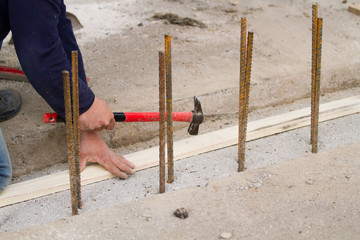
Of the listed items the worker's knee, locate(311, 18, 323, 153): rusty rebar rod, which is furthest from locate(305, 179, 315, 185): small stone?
the worker's knee

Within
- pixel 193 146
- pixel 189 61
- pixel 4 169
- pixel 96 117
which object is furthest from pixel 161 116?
pixel 189 61

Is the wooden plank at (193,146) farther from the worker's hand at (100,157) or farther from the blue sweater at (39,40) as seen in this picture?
the blue sweater at (39,40)

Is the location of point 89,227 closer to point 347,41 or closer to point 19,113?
point 19,113

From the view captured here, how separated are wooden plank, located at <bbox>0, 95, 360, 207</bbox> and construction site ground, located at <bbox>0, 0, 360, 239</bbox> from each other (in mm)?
53

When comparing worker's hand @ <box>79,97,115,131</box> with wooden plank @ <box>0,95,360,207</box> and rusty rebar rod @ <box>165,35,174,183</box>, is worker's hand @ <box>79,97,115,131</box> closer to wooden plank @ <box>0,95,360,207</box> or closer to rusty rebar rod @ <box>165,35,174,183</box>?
wooden plank @ <box>0,95,360,207</box>

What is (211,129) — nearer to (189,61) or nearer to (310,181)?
(189,61)

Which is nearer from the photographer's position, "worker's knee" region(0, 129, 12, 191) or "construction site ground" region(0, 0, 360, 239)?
"construction site ground" region(0, 0, 360, 239)

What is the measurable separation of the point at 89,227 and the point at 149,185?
567 millimetres

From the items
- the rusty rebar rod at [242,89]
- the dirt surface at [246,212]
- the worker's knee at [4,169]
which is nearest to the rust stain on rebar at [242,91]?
the rusty rebar rod at [242,89]

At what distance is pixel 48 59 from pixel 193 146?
1.15 meters

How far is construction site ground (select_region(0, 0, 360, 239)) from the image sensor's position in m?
2.36

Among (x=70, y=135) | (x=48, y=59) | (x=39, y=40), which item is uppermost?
(x=39, y=40)

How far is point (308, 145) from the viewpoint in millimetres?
3100

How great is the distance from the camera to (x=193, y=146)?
3139 mm
